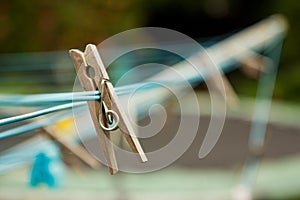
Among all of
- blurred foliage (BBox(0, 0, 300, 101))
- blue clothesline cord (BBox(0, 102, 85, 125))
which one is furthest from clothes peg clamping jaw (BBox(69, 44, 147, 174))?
blurred foliage (BBox(0, 0, 300, 101))

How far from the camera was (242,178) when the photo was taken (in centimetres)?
142

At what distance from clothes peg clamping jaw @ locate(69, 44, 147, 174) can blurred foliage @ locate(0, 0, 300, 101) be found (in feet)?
7.02

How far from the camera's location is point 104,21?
2824 millimetres

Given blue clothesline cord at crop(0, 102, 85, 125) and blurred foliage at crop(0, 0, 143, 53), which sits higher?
blurred foliage at crop(0, 0, 143, 53)

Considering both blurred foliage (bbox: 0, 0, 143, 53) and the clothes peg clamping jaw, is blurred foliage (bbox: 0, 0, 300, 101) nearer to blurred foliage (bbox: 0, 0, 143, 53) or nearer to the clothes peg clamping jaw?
blurred foliage (bbox: 0, 0, 143, 53)

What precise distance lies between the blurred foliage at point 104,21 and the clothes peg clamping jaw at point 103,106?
2.14 m

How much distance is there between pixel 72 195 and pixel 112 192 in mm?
71

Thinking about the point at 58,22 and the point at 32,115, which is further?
the point at 58,22

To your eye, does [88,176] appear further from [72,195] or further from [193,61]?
[193,61]

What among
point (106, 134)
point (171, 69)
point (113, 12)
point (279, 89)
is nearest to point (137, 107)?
point (171, 69)

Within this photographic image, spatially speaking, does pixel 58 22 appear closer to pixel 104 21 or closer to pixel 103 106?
pixel 104 21

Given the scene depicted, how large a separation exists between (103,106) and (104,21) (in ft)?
7.30

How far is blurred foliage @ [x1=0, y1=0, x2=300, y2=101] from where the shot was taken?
2.85 meters

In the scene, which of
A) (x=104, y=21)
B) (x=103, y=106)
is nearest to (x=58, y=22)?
(x=104, y=21)
